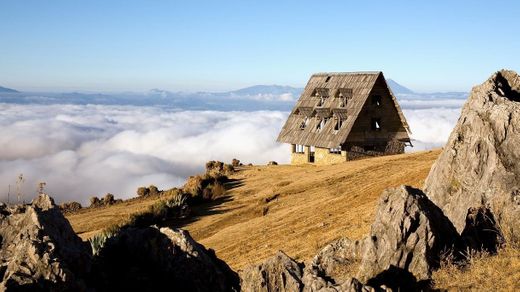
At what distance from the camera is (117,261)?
11.5m

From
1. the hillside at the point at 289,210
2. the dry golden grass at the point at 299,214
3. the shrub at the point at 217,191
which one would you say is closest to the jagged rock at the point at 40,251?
the dry golden grass at the point at 299,214

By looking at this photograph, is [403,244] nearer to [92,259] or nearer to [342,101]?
[92,259]

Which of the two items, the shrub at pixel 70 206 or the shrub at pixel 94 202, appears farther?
the shrub at pixel 94 202

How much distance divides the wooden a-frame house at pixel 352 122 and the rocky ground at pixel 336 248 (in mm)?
27606

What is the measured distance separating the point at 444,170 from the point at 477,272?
425 centimetres

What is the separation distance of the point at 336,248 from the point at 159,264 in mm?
3700

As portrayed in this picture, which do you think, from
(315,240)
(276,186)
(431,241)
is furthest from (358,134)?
(431,241)

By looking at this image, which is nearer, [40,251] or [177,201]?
[40,251]

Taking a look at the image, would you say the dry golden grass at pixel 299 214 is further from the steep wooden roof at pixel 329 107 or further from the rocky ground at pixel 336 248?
the steep wooden roof at pixel 329 107

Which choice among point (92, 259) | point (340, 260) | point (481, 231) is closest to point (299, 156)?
point (481, 231)

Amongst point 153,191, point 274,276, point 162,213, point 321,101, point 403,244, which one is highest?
point 321,101

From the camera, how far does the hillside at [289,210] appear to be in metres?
19.9

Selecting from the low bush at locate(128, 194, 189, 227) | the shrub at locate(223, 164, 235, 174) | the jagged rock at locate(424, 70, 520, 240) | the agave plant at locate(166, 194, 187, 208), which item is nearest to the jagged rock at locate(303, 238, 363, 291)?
the jagged rock at locate(424, 70, 520, 240)

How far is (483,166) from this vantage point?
13.5m
